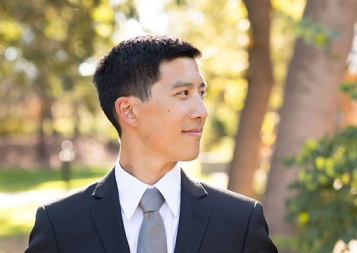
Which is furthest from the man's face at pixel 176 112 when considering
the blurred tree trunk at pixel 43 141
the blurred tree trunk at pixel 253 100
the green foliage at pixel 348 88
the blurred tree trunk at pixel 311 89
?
the blurred tree trunk at pixel 43 141

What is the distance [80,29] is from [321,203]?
5.69 metres

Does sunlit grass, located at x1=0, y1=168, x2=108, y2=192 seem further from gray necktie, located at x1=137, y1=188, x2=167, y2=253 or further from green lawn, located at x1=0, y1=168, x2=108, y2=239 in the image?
gray necktie, located at x1=137, y1=188, x2=167, y2=253

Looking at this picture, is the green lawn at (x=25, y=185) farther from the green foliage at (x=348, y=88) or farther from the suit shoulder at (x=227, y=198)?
the suit shoulder at (x=227, y=198)

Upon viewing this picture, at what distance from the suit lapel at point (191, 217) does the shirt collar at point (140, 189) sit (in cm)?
3

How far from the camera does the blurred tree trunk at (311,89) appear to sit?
793 centimetres

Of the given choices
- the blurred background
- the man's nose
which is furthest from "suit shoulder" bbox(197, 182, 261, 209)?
the blurred background

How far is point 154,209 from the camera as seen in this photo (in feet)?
8.45

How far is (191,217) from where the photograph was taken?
8.50 ft

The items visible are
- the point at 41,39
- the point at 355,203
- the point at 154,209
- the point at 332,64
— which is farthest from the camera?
the point at 41,39

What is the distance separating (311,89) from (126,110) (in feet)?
19.5

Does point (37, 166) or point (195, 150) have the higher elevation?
point (195, 150)

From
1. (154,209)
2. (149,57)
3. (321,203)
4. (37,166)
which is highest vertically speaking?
(149,57)

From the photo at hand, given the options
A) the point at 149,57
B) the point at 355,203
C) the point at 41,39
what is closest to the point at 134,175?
the point at 149,57

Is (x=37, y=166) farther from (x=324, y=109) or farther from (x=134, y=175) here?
(x=134, y=175)
